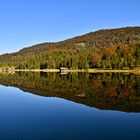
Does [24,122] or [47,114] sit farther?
[47,114]

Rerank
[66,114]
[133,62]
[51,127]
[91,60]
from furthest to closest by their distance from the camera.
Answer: [91,60] < [133,62] < [66,114] < [51,127]

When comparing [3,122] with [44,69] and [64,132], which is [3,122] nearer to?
[64,132]

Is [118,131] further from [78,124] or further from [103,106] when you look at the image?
[103,106]

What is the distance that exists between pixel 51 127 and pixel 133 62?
364 ft

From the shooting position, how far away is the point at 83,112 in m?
30.3

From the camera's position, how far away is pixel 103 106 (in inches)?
1331

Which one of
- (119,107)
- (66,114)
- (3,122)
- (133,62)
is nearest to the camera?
(3,122)

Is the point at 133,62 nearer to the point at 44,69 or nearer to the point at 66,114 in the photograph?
the point at 44,69

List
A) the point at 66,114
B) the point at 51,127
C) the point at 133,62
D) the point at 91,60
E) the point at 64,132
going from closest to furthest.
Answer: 1. the point at 64,132
2. the point at 51,127
3. the point at 66,114
4. the point at 133,62
5. the point at 91,60

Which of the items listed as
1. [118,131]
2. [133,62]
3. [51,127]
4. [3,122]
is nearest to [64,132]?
[51,127]

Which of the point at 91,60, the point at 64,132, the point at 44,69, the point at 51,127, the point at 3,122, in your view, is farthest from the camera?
the point at 44,69

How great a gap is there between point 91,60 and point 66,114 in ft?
413

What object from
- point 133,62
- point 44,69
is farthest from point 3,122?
point 44,69

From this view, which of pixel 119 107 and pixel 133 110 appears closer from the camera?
pixel 133 110
